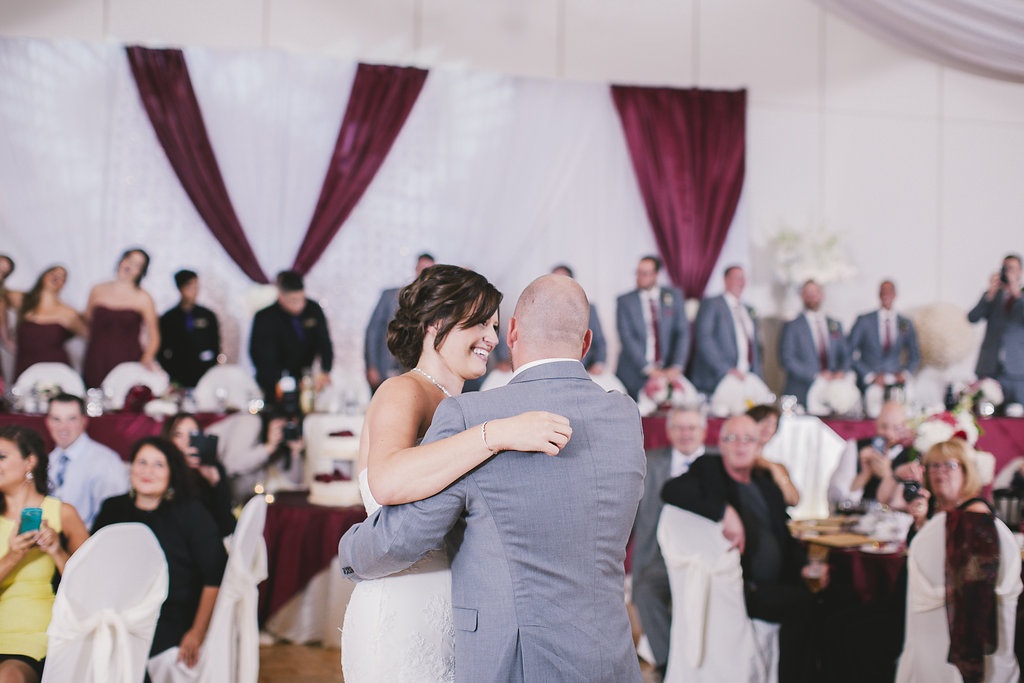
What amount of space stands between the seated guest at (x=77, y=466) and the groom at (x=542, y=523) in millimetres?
3445

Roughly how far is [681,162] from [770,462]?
15.2ft

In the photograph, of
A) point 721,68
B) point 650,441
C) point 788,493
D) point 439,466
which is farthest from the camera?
point 721,68

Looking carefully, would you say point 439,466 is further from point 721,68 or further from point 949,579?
point 721,68

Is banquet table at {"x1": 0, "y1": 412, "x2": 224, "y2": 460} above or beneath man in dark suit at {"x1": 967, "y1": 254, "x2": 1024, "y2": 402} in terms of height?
beneath

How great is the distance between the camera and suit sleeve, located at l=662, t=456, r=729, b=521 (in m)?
3.87

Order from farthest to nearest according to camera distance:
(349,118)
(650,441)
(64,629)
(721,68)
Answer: (721,68), (349,118), (650,441), (64,629)

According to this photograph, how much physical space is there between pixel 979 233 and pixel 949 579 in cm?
702

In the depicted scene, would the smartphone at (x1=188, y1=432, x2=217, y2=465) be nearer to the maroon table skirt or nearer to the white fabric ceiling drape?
the maroon table skirt

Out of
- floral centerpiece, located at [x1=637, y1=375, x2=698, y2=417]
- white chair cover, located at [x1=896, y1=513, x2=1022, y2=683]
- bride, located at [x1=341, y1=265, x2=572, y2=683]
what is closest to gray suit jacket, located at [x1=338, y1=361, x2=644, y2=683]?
bride, located at [x1=341, y1=265, x2=572, y2=683]

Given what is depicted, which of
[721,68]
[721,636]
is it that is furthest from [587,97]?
[721,636]

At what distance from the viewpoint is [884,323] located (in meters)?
8.45

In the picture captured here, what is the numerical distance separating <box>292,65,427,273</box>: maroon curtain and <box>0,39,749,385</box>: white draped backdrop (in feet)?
0.45

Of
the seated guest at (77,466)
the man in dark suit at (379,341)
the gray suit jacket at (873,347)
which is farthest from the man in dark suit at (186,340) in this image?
the gray suit jacket at (873,347)

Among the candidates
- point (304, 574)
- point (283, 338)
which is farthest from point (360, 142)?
point (304, 574)
